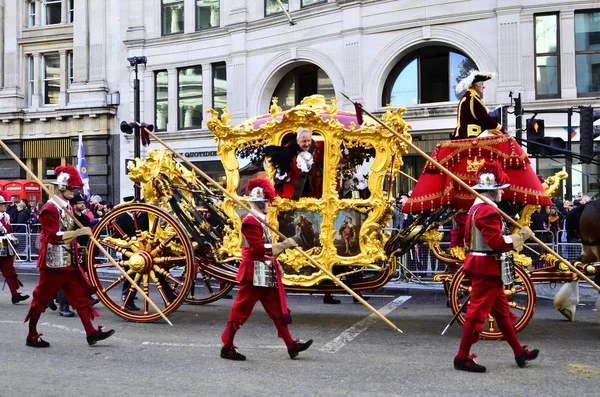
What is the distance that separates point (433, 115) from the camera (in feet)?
67.0

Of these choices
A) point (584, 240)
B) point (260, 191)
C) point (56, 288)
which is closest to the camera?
point (260, 191)

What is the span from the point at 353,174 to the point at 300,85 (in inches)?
621

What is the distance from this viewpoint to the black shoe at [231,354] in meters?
6.95

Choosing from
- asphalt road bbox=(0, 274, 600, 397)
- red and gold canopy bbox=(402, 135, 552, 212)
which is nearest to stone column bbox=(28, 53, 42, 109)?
asphalt road bbox=(0, 274, 600, 397)

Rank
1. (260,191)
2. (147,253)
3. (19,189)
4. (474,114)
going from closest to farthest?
(260,191) → (474,114) → (147,253) → (19,189)

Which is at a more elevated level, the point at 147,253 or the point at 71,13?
the point at 71,13

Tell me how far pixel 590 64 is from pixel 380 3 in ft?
19.3

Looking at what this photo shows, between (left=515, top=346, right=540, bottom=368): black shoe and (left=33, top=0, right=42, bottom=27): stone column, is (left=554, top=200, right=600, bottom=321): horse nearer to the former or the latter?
(left=515, top=346, right=540, bottom=368): black shoe

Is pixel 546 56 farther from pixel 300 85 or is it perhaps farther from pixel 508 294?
pixel 508 294

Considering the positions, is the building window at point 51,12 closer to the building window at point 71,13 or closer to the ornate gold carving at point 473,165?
the building window at point 71,13

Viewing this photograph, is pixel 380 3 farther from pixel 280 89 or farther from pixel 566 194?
pixel 566 194

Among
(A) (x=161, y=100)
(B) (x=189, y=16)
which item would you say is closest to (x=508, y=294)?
(B) (x=189, y=16)

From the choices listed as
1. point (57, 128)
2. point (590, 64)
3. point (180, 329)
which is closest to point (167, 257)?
point (180, 329)

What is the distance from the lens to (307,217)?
28.6ft
